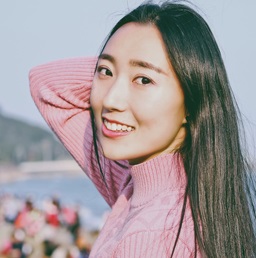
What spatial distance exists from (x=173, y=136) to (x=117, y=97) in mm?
171

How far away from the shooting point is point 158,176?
203 centimetres

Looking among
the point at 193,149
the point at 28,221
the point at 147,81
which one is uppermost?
the point at 147,81

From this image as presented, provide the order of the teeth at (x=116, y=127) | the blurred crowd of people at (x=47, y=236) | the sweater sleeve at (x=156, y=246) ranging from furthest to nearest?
the blurred crowd of people at (x=47, y=236), the teeth at (x=116, y=127), the sweater sleeve at (x=156, y=246)

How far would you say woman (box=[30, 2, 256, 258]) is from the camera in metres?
1.87

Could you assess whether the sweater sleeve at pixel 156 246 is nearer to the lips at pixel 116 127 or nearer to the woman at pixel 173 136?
the woman at pixel 173 136

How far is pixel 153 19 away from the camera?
199 cm

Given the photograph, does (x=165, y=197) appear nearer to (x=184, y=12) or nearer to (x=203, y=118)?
(x=203, y=118)

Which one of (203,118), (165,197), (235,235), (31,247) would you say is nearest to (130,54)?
(203,118)

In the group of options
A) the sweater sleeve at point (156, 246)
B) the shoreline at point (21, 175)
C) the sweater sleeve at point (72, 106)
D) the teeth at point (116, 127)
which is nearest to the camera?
the sweater sleeve at point (156, 246)

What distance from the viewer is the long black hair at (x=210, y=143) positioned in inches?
74.1

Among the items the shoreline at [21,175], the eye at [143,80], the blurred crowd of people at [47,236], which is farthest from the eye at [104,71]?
the shoreline at [21,175]

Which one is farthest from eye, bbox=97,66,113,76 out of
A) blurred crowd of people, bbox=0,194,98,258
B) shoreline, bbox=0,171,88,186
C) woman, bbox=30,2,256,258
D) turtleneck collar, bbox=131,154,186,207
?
shoreline, bbox=0,171,88,186

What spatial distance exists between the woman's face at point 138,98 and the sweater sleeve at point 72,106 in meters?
0.54

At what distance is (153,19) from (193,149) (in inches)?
13.0
